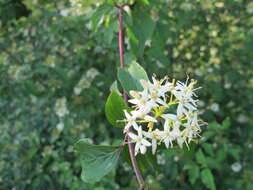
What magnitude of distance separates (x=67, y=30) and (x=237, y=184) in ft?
3.69

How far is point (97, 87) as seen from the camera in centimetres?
183

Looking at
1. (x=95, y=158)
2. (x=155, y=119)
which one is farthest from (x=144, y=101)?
(x=95, y=158)

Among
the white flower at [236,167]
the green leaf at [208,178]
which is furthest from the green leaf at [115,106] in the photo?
the white flower at [236,167]

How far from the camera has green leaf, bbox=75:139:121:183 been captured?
647mm

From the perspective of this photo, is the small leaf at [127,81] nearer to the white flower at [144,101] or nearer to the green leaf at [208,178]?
the white flower at [144,101]

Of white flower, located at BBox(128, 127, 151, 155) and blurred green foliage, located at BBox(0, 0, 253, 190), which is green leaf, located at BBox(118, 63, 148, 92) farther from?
blurred green foliage, located at BBox(0, 0, 253, 190)

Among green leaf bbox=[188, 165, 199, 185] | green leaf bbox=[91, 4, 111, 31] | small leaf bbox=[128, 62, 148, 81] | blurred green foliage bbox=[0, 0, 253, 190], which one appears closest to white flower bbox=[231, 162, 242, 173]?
blurred green foliage bbox=[0, 0, 253, 190]

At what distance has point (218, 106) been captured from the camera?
2.14 m

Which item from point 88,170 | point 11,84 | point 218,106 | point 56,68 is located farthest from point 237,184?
point 88,170

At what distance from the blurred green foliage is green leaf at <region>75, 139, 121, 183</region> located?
723 millimetres

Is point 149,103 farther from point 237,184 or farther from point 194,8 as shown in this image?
point 237,184

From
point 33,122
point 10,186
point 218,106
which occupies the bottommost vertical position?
point 10,186

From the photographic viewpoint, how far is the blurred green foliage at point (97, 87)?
171cm

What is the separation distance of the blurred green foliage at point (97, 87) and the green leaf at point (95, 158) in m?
0.72
